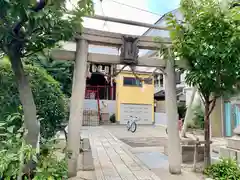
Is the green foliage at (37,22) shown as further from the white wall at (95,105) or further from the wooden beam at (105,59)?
the white wall at (95,105)

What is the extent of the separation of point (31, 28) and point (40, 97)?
6.21 feet

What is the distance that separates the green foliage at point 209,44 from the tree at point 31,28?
2.07 metres

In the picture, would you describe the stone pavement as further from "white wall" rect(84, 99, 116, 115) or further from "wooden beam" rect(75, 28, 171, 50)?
"white wall" rect(84, 99, 116, 115)

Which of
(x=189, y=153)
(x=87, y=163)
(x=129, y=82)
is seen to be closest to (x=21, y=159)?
(x=87, y=163)

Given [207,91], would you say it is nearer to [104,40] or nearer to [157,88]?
[104,40]

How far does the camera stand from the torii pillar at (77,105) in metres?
3.45

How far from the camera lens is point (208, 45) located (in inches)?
133

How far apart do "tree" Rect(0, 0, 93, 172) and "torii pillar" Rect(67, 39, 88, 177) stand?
3.21 ft

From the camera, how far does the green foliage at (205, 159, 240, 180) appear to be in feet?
11.2

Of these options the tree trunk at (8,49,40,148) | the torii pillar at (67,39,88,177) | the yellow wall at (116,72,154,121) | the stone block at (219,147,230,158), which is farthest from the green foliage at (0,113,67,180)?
the yellow wall at (116,72,154,121)

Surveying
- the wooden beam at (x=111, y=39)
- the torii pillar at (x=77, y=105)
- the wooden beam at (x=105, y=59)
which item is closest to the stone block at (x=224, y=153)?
the wooden beam at (x=105, y=59)

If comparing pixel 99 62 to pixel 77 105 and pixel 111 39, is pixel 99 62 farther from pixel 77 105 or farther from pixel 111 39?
pixel 77 105

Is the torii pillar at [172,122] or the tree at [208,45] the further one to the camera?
the torii pillar at [172,122]

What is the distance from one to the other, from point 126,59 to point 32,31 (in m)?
2.03
